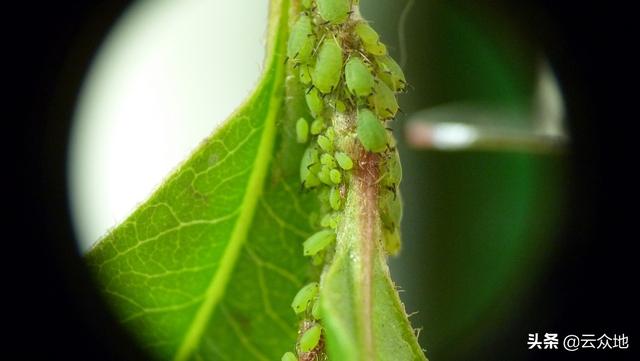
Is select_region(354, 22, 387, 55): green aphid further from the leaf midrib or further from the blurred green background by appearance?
the blurred green background

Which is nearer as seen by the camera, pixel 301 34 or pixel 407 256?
pixel 301 34

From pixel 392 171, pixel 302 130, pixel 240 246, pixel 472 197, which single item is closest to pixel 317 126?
pixel 302 130

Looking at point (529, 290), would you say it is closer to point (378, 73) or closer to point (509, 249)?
point (509, 249)

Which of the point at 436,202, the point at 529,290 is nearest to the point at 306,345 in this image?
the point at 436,202

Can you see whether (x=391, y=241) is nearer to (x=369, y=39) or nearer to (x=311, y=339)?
(x=311, y=339)

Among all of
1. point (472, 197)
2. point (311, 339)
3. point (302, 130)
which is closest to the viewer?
point (311, 339)

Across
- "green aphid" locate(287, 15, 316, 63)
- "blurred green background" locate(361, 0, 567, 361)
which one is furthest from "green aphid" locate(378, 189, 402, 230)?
"blurred green background" locate(361, 0, 567, 361)

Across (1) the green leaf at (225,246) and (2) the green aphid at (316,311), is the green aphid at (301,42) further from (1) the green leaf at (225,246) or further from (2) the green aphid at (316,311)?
(2) the green aphid at (316,311)
